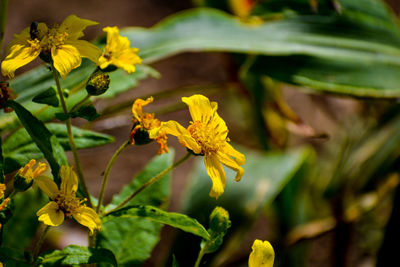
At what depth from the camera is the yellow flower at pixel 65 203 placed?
45 centimetres

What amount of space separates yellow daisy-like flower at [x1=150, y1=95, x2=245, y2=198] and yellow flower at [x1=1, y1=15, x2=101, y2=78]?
4.5 inches

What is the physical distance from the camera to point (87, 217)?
459 millimetres

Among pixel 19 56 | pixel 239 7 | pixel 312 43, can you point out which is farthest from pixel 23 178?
pixel 239 7

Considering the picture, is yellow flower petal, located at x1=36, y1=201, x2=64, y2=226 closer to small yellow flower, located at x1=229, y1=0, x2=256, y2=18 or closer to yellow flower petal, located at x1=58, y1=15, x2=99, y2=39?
yellow flower petal, located at x1=58, y1=15, x2=99, y2=39

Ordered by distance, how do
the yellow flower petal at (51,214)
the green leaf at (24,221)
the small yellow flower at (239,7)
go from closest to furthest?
1. the yellow flower petal at (51,214)
2. the green leaf at (24,221)
3. the small yellow flower at (239,7)

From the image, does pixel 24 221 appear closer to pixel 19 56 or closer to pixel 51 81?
pixel 51 81

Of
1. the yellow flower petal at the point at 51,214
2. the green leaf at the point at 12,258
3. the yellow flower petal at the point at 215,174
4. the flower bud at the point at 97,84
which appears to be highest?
the flower bud at the point at 97,84

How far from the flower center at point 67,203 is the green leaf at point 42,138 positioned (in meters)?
0.03

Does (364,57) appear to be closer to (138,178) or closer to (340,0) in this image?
(340,0)

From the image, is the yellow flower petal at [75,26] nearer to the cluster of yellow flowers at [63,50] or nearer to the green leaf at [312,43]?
the cluster of yellow flowers at [63,50]

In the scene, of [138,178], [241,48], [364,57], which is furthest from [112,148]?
[138,178]

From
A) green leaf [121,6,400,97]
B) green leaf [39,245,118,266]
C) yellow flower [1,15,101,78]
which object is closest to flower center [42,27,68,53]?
yellow flower [1,15,101,78]

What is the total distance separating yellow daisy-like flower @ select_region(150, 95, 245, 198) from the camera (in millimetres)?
471

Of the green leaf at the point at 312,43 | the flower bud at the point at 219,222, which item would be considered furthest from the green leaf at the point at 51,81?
the flower bud at the point at 219,222
